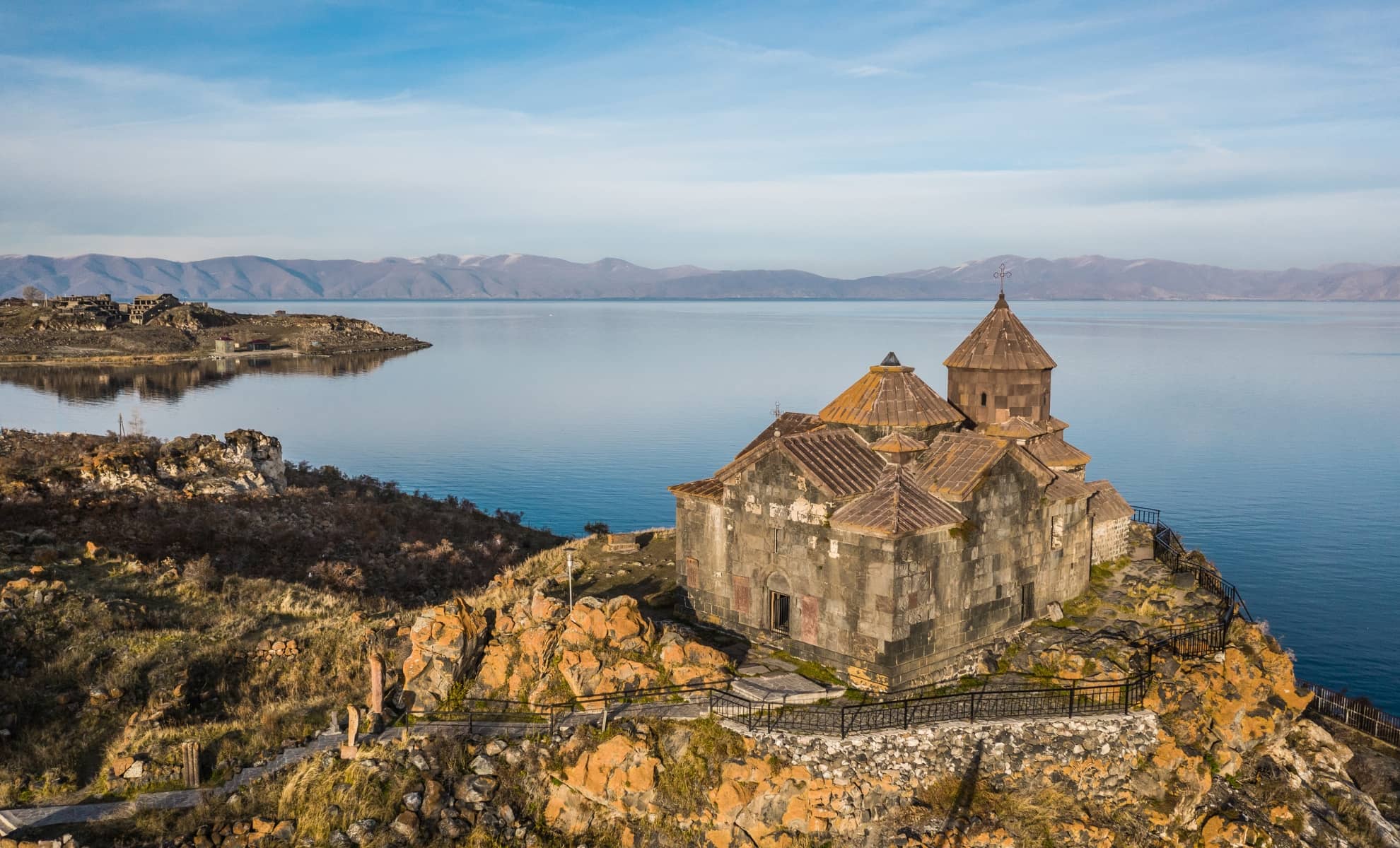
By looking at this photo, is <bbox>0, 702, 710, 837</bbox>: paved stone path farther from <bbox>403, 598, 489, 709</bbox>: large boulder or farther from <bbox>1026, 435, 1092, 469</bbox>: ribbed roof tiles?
<bbox>1026, 435, 1092, 469</bbox>: ribbed roof tiles

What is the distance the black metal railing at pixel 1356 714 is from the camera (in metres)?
23.2

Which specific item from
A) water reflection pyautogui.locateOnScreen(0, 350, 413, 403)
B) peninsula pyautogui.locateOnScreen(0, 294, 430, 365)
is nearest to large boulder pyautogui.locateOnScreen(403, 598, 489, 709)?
water reflection pyautogui.locateOnScreen(0, 350, 413, 403)

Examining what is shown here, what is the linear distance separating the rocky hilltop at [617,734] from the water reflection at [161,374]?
74.1 metres

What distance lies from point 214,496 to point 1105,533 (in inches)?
1245

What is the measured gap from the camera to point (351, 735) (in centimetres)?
1698

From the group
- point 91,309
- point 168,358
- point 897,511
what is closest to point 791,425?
point 897,511

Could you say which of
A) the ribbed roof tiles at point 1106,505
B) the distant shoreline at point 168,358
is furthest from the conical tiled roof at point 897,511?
the distant shoreline at point 168,358

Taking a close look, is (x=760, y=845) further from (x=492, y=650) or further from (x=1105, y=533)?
(x=1105, y=533)

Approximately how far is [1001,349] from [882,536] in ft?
35.0

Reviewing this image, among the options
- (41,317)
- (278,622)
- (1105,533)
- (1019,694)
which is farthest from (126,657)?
(41,317)

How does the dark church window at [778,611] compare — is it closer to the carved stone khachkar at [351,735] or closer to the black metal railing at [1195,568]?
the carved stone khachkar at [351,735]

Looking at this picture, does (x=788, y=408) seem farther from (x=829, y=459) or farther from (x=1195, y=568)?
(x=829, y=459)

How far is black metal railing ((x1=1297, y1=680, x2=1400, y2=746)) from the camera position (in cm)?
2316

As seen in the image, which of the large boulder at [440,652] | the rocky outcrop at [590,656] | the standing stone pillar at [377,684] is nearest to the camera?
the standing stone pillar at [377,684]
